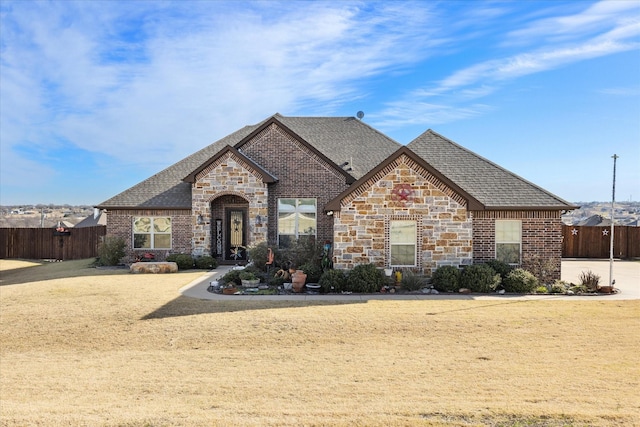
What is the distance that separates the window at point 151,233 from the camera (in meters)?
24.3

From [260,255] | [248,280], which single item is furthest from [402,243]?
[248,280]

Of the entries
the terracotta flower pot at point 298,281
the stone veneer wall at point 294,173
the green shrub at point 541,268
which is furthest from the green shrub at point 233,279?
the green shrub at point 541,268

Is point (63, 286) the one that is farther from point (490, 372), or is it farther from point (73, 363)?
point (490, 372)

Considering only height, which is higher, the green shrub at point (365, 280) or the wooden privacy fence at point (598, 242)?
the wooden privacy fence at point (598, 242)

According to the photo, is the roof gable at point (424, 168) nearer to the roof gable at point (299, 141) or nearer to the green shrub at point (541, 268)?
the green shrub at point (541, 268)

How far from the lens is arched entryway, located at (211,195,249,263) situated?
2417 centimetres

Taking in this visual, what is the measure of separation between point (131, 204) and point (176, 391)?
17.9 m

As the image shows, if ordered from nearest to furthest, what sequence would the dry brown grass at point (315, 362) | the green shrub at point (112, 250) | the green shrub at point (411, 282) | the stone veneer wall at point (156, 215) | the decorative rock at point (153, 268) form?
the dry brown grass at point (315, 362) → the green shrub at point (411, 282) → the decorative rock at point (153, 268) → the green shrub at point (112, 250) → the stone veneer wall at point (156, 215)

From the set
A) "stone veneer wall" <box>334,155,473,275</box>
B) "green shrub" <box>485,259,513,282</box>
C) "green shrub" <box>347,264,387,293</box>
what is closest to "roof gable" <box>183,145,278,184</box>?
"stone veneer wall" <box>334,155,473,275</box>

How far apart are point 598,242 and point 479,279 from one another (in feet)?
64.0

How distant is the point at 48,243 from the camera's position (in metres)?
30.8

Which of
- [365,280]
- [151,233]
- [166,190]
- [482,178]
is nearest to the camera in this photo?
[365,280]

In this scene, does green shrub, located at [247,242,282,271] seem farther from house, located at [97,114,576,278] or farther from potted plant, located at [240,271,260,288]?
house, located at [97,114,576,278]

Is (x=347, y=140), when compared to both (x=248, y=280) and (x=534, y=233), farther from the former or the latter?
(x=248, y=280)
